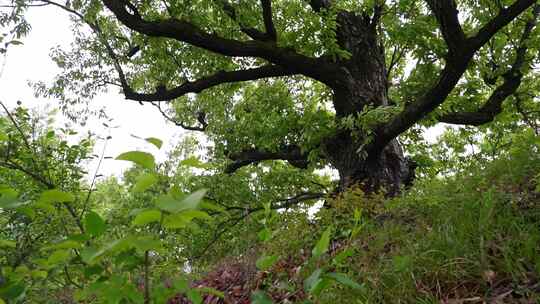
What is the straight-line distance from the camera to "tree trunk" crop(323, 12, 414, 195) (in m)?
7.87

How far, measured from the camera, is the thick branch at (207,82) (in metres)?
7.98

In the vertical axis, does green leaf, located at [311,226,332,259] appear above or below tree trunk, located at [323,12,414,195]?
below

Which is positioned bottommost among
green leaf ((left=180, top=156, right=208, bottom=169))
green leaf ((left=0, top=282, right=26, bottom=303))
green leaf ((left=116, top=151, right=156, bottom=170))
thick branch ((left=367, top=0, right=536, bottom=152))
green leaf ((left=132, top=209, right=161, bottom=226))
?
green leaf ((left=0, top=282, right=26, bottom=303))

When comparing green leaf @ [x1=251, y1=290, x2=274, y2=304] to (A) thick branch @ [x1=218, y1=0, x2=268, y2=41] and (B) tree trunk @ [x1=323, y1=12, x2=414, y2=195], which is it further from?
(A) thick branch @ [x1=218, y1=0, x2=268, y2=41]

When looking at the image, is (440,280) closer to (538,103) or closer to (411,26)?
(411,26)

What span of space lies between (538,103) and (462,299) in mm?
11129

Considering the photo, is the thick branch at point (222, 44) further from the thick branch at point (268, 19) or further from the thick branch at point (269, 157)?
the thick branch at point (269, 157)

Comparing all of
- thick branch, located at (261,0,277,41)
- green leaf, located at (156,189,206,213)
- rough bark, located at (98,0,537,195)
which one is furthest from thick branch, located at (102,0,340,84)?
green leaf, located at (156,189,206,213)

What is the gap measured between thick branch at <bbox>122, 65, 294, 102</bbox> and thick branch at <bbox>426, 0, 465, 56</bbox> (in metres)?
3.70

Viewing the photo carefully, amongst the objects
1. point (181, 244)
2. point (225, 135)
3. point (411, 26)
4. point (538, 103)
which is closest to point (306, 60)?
point (411, 26)

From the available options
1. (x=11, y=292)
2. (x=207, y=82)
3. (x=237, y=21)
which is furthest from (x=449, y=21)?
(x=11, y=292)

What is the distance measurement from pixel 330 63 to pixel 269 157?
11.3ft

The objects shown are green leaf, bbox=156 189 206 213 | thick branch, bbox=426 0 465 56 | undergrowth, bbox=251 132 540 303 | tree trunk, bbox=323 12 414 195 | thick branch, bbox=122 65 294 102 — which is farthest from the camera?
thick branch, bbox=122 65 294 102

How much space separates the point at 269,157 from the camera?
35.2 feet
